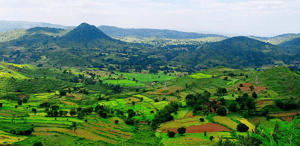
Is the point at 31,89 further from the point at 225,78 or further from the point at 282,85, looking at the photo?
the point at 282,85

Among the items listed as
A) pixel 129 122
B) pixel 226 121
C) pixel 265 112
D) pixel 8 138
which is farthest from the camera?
pixel 129 122

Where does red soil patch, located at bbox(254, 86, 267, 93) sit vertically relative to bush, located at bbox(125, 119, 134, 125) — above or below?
above

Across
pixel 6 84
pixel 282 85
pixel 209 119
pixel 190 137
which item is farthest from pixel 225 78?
pixel 6 84

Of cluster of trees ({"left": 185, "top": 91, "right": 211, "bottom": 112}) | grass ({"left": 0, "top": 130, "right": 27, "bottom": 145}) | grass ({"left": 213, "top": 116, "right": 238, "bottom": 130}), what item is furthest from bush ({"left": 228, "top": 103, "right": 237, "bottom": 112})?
grass ({"left": 0, "top": 130, "right": 27, "bottom": 145})

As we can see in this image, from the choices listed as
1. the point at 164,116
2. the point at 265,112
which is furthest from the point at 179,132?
the point at 265,112

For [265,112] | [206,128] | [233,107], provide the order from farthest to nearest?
[233,107] < [265,112] < [206,128]

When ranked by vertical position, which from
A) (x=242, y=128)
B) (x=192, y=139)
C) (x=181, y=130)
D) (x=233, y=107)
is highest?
(x=233, y=107)

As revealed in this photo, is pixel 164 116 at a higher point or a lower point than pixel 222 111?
lower

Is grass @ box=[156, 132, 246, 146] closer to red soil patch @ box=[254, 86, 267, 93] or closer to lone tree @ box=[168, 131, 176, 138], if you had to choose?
lone tree @ box=[168, 131, 176, 138]

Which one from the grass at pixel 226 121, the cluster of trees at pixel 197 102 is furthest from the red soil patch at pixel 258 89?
the grass at pixel 226 121

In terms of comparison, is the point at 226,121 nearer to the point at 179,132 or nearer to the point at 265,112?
the point at 265,112

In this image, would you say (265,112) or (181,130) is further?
(265,112)
